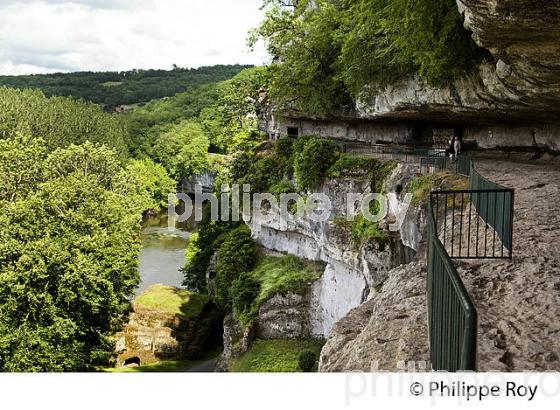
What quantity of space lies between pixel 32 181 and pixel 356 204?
58.8 ft

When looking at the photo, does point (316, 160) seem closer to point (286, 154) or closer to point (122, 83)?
point (286, 154)

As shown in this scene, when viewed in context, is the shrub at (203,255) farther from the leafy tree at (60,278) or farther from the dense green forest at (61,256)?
the leafy tree at (60,278)

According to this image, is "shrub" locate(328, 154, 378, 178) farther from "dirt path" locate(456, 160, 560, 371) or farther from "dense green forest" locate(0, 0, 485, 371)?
"dirt path" locate(456, 160, 560, 371)

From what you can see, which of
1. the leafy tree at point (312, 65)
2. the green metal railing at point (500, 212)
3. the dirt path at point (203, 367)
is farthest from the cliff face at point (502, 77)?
the dirt path at point (203, 367)

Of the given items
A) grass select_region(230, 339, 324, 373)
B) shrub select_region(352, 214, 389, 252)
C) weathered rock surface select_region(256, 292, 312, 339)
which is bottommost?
grass select_region(230, 339, 324, 373)

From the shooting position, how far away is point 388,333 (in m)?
5.83

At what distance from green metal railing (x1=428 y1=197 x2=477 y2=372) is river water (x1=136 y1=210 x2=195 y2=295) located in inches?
1150

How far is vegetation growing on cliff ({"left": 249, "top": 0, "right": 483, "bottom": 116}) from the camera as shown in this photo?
38.8ft

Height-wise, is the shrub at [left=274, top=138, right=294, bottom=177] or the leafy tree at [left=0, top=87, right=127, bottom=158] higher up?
the leafy tree at [left=0, top=87, right=127, bottom=158]

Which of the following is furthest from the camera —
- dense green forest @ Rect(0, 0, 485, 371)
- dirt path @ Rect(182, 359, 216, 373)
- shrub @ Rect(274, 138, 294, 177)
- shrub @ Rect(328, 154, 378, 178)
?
shrub @ Rect(274, 138, 294, 177)

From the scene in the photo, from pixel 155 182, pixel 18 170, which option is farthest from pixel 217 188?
pixel 155 182

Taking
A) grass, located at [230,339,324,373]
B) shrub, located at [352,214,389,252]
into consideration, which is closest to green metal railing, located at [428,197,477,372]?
shrub, located at [352,214,389,252]

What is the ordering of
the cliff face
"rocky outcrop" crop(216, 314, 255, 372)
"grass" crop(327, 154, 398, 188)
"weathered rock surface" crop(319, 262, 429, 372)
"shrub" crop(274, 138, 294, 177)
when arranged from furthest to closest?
"shrub" crop(274, 138, 294, 177) → "rocky outcrop" crop(216, 314, 255, 372) → "grass" crop(327, 154, 398, 188) → the cliff face → "weathered rock surface" crop(319, 262, 429, 372)
